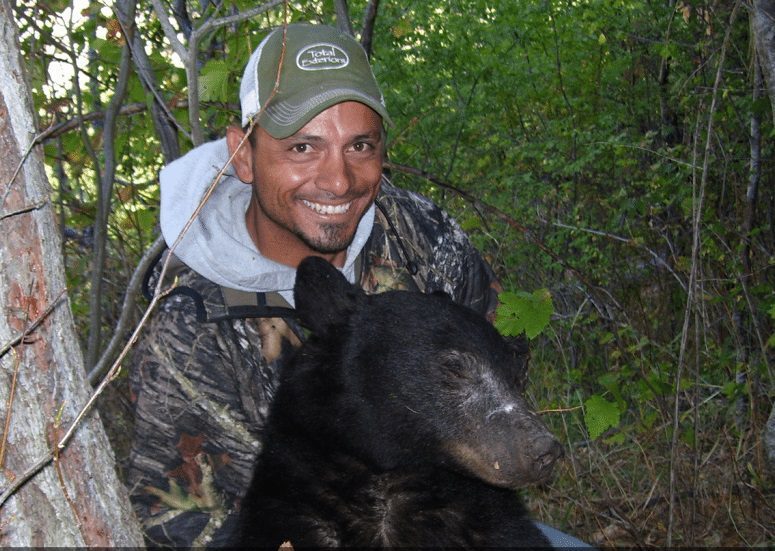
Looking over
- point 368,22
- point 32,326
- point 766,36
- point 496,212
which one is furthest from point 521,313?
point 368,22

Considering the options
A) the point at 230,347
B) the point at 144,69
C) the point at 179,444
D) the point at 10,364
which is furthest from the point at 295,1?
the point at 10,364

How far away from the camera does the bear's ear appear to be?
9.97ft

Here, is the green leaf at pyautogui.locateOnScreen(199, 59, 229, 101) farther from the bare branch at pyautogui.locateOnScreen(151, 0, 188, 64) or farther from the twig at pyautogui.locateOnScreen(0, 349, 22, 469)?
the twig at pyautogui.locateOnScreen(0, 349, 22, 469)

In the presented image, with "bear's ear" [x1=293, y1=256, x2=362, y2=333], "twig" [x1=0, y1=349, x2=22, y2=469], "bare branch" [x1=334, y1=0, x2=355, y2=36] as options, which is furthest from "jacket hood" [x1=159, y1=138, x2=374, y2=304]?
"twig" [x1=0, y1=349, x2=22, y2=469]

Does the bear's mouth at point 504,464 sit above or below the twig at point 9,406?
below

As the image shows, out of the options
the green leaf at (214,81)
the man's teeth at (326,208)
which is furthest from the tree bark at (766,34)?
the green leaf at (214,81)

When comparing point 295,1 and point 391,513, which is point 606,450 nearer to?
point 391,513

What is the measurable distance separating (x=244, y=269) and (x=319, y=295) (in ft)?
1.55

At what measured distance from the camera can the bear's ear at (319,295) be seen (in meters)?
3.04

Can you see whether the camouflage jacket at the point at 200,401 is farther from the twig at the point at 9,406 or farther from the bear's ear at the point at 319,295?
the twig at the point at 9,406

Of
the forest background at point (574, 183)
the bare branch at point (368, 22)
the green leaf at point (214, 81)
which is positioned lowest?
the forest background at point (574, 183)

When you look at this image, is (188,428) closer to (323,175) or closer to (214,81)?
(323,175)

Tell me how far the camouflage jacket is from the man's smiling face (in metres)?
0.33

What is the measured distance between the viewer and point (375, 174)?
3465 mm
